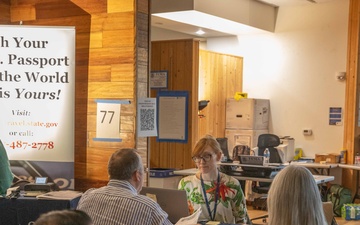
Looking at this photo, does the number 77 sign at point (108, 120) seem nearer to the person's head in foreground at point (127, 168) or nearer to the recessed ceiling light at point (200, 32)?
the person's head in foreground at point (127, 168)

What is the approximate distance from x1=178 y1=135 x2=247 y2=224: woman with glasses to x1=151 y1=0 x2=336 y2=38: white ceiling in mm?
4964

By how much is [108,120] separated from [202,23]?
519cm

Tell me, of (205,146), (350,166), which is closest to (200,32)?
(350,166)

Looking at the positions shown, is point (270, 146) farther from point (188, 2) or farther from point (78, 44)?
point (78, 44)

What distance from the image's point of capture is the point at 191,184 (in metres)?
3.93

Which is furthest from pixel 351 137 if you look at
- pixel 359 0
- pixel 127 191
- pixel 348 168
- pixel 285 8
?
pixel 127 191

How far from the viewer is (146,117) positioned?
480 centimetres

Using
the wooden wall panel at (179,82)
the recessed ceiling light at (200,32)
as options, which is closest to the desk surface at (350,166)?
the wooden wall panel at (179,82)

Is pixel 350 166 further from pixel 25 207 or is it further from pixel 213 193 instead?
pixel 25 207

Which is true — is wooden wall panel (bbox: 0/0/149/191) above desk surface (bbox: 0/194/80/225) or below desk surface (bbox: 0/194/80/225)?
above

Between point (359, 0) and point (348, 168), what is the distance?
2725mm

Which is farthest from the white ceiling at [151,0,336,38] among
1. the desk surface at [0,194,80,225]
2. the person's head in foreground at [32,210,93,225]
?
the person's head in foreground at [32,210,93,225]

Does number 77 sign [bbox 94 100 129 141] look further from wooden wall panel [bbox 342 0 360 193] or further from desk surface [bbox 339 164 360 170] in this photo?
wooden wall panel [bbox 342 0 360 193]

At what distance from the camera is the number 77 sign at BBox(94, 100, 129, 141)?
4.73 metres
